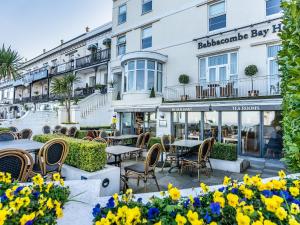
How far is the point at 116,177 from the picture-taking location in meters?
4.93

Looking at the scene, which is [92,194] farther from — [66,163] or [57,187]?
[66,163]

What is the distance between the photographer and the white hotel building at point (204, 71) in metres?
10.1

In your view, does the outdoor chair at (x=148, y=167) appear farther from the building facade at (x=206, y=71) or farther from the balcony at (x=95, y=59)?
the balcony at (x=95, y=59)

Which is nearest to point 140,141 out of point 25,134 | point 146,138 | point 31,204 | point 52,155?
point 146,138

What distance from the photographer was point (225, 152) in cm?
738

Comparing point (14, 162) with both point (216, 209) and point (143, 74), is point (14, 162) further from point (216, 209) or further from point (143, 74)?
point (143, 74)

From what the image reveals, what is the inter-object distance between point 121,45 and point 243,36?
11.0m

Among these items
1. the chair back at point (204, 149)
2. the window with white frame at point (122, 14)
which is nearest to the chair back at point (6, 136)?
the chair back at point (204, 149)

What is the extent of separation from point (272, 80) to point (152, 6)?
36.5 feet

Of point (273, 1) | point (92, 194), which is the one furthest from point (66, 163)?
point (273, 1)

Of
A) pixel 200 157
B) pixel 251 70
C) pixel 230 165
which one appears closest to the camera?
pixel 200 157

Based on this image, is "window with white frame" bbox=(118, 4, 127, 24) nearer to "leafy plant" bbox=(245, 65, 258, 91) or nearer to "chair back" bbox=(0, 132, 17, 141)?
"leafy plant" bbox=(245, 65, 258, 91)

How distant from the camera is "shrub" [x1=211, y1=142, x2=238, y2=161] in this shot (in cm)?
724

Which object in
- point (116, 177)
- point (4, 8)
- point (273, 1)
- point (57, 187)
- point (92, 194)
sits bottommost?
point (116, 177)
